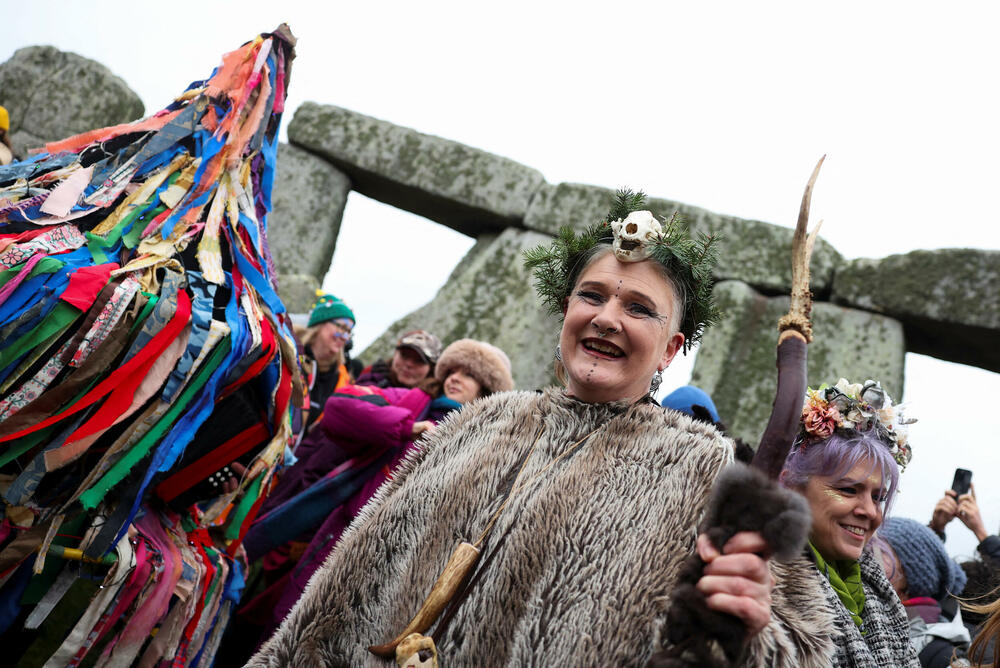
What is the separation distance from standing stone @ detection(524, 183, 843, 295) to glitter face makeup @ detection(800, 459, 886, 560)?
3.37 m

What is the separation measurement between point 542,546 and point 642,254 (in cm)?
67

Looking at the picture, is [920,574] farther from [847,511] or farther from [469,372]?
[469,372]

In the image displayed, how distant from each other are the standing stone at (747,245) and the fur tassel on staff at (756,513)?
412 centimetres

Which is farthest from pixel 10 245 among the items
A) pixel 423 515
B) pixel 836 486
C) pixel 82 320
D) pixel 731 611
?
pixel 836 486

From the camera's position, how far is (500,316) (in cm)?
552

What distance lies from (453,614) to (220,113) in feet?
5.56

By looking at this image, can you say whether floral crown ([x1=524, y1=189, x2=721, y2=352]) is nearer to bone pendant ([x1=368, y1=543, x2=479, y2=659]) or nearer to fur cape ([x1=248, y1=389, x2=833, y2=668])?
fur cape ([x1=248, y1=389, x2=833, y2=668])

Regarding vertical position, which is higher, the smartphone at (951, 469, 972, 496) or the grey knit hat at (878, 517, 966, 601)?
the smartphone at (951, 469, 972, 496)

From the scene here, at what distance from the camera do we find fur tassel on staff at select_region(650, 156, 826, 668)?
1069 millimetres

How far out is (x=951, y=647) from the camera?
2439mm

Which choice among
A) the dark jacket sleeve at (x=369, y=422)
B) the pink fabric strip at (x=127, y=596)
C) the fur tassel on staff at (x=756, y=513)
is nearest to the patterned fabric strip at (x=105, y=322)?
the pink fabric strip at (x=127, y=596)

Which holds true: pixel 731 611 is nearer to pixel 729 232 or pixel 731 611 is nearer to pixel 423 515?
pixel 423 515

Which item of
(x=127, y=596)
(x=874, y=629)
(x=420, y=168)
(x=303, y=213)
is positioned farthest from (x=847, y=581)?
(x=303, y=213)

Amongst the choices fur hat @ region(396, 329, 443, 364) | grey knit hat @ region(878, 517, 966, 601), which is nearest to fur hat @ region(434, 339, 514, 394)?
fur hat @ region(396, 329, 443, 364)
